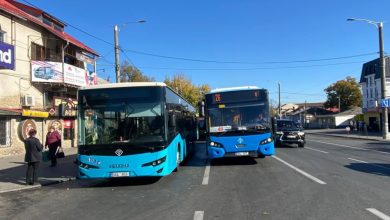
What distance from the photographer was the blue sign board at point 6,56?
1903 cm

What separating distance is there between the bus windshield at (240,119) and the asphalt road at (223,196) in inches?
67.0

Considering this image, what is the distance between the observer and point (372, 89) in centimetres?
7056

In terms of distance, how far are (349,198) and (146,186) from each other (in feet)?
17.8

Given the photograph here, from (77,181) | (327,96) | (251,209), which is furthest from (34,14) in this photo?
(327,96)

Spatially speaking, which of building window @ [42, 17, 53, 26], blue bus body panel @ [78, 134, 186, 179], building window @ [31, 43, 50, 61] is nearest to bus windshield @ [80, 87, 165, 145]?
blue bus body panel @ [78, 134, 186, 179]

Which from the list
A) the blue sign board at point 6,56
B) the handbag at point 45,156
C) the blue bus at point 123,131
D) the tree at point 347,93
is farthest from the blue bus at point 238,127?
the tree at point 347,93

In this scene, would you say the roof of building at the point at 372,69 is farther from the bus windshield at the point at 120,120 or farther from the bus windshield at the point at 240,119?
the bus windshield at the point at 120,120

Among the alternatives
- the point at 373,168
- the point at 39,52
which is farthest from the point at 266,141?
the point at 39,52

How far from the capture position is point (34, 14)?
31031mm

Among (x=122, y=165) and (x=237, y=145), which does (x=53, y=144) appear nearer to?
(x=237, y=145)

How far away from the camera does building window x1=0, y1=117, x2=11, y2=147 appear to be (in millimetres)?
24000

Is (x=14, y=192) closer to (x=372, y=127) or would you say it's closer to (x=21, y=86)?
(x=21, y=86)

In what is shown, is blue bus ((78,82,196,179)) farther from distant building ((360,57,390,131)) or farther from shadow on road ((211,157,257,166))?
distant building ((360,57,390,131))

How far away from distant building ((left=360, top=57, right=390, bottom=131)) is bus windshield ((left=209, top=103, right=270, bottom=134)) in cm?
4933
